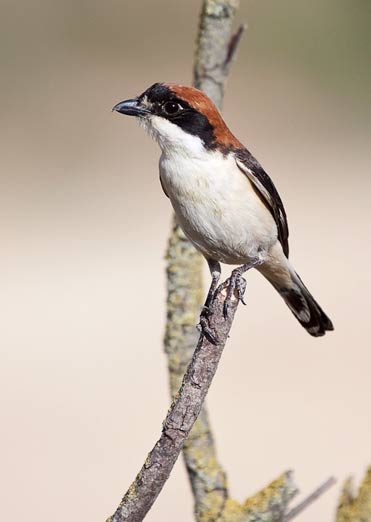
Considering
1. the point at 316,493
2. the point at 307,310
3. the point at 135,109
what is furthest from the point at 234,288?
the point at 307,310

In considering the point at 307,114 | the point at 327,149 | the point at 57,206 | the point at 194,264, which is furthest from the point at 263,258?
the point at 307,114

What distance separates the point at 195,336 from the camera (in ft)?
12.3

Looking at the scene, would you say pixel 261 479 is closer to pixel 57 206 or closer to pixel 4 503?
pixel 4 503

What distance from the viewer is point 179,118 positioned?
13.4 feet

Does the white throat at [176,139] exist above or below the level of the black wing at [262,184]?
above

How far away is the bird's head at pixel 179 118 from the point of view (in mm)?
4035

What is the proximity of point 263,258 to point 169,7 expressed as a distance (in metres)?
8.08

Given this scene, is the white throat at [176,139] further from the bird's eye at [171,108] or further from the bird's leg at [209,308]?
the bird's leg at [209,308]

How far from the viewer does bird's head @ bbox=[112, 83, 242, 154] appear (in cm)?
Answer: 404

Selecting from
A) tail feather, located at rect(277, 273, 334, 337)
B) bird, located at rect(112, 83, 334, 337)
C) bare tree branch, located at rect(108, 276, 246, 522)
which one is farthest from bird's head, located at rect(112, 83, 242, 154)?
bare tree branch, located at rect(108, 276, 246, 522)

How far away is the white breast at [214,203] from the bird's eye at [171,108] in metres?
0.15

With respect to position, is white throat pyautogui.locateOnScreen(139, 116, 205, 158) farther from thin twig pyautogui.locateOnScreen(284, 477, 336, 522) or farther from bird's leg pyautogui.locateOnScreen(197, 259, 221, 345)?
thin twig pyautogui.locateOnScreen(284, 477, 336, 522)

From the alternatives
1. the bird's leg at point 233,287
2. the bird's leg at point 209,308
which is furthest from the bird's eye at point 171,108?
the bird's leg at point 233,287

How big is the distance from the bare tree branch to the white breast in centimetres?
114
